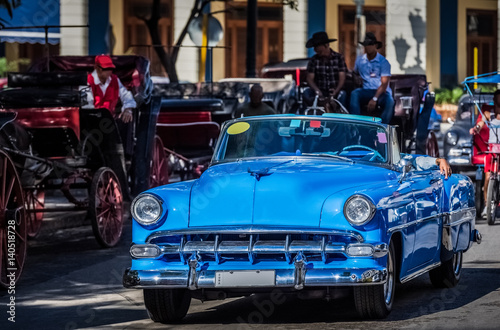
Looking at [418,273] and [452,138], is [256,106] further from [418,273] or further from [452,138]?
[418,273]

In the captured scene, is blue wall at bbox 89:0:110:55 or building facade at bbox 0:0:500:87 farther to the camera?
building facade at bbox 0:0:500:87

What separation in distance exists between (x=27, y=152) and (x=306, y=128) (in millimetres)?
4139

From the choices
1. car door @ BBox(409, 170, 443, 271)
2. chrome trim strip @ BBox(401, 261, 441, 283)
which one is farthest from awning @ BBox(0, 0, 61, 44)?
chrome trim strip @ BBox(401, 261, 441, 283)

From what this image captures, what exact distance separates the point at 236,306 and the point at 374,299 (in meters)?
1.52

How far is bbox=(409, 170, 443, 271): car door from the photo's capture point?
→ 9328mm

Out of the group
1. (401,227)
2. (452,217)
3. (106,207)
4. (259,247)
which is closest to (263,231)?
(259,247)

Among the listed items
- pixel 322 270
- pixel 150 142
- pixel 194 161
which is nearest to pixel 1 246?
pixel 322 270

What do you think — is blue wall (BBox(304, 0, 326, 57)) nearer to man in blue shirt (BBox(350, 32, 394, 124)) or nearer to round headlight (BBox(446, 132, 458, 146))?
round headlight (BBox(446, 132, 458, 146))

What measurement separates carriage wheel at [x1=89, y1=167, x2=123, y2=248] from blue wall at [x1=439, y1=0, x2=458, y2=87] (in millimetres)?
33149

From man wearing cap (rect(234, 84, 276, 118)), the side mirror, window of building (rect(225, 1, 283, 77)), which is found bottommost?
the side mirror

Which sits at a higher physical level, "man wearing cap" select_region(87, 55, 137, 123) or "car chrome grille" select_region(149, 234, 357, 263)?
"man wearing cap" select_region(87, 55, 137, 123)

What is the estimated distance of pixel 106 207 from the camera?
13805 millimetres

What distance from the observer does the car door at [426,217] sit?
9.33m

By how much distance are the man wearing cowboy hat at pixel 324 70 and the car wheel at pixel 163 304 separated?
28.6ft
